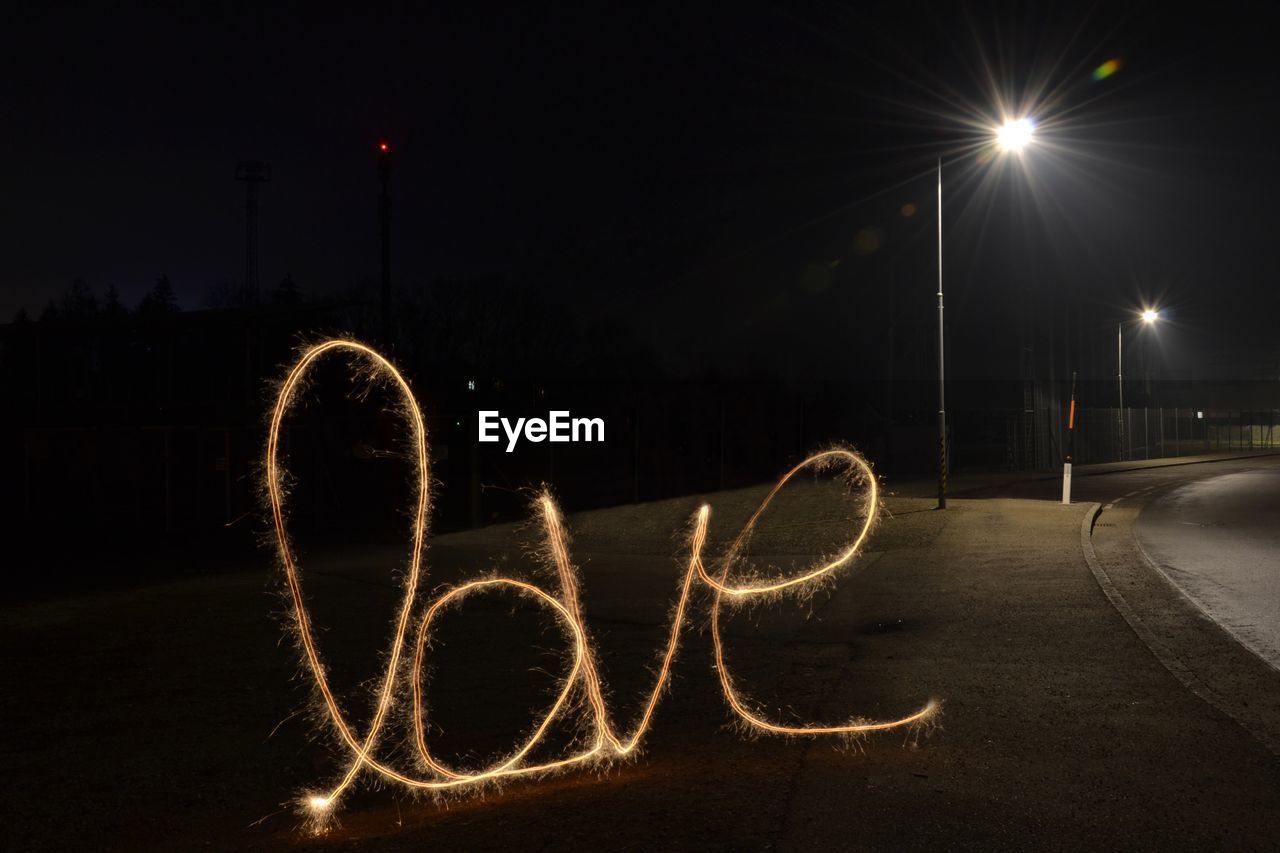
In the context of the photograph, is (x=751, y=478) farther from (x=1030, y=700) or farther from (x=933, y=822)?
(x=933, y=822)

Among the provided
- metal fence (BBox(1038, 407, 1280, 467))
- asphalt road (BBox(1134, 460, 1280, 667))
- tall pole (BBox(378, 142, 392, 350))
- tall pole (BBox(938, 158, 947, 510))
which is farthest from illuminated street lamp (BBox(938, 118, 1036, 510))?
metal fence (BBox(1038, 407, 1280, 467))

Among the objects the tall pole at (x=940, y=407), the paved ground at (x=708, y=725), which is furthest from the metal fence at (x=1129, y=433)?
the paved ground at (x=708, y=725)

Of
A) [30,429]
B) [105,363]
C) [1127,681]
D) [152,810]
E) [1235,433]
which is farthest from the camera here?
[1235,433]

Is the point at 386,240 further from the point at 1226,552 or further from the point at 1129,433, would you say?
the point at 1129,433

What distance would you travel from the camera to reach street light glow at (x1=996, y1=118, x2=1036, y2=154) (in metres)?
19.2

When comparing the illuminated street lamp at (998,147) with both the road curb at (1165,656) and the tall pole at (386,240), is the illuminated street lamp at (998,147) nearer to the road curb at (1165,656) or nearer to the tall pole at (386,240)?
the road curb at (1165,656)

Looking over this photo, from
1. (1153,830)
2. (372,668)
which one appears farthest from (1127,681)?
(372,668)

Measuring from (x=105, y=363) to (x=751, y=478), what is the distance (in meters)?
29.9

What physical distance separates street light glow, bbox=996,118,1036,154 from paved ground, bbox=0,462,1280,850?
1018cm

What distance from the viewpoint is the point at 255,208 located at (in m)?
47.7

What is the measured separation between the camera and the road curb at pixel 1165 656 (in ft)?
19.5

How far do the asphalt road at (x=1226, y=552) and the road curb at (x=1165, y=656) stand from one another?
2.27 feet
